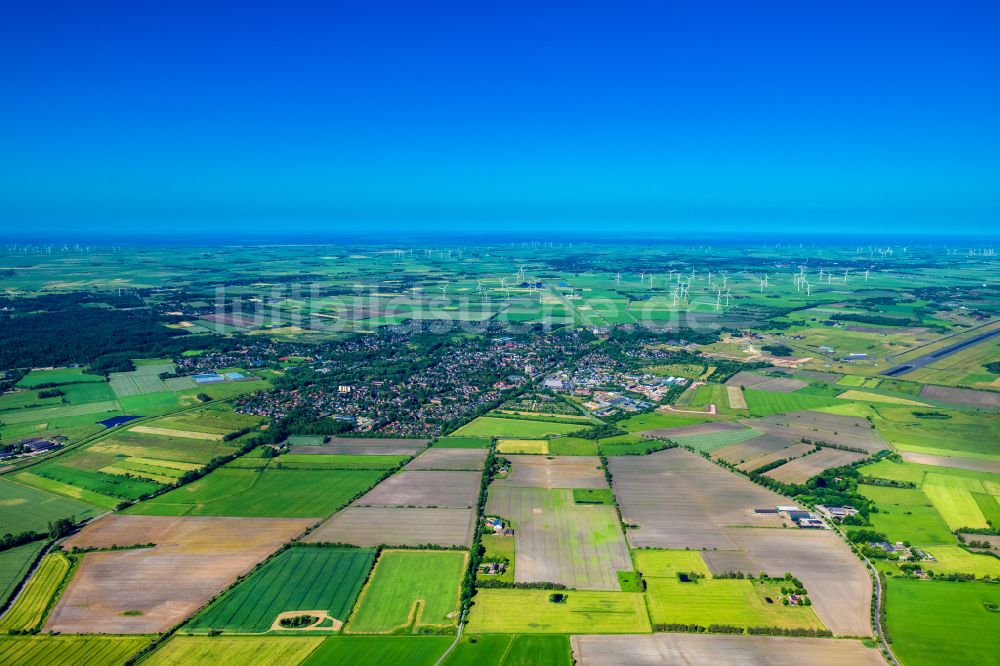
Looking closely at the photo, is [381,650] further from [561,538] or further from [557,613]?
[561,538]

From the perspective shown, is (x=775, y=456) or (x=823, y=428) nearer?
(x=775, y=456)

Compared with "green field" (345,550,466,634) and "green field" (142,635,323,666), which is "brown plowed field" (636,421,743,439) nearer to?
"green field" (345,550,466,634)

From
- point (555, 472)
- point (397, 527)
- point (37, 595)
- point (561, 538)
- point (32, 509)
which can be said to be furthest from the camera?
point (555, 472)

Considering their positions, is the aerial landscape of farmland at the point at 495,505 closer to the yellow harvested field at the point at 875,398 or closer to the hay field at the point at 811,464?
the hay field at the point at 811,464

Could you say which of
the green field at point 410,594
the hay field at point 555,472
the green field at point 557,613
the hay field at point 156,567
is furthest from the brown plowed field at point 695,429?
the hay field at point 156,567

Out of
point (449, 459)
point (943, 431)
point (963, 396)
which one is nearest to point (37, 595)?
point (449, 459)

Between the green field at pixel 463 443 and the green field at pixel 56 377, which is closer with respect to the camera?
the green field at pixel 463 443

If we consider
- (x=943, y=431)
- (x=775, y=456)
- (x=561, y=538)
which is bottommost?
(x=561, y=538)
